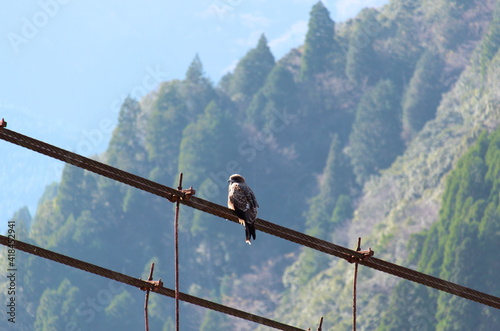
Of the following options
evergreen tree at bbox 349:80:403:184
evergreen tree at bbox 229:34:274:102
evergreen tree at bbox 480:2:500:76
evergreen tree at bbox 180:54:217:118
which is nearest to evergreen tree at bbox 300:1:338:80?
evergreen tree at bbox 229:34:274:102

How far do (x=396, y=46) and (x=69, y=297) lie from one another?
4091 cm

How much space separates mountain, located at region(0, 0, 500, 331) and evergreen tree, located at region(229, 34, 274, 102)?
0.10m

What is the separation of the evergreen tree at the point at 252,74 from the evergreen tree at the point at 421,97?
48.5ft

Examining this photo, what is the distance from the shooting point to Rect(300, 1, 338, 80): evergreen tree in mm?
107062

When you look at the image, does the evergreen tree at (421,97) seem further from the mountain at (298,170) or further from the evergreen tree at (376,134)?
the evergreen tree at (376,134)

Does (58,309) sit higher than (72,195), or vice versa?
(72,195)

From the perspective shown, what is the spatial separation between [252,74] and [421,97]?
1792 centimetres

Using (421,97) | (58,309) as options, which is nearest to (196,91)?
(421,97)

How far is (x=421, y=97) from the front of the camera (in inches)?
3986

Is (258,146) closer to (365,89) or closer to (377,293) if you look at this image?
(365,89)

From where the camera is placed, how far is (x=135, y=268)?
100938 millimetres

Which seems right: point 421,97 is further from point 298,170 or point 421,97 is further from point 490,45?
point 298,170

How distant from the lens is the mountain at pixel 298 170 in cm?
7850

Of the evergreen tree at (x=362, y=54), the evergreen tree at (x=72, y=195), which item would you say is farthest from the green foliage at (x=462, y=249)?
the evergreen tree at (x=72, y=195)
